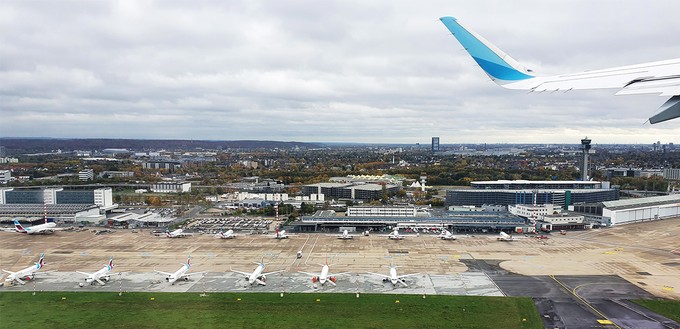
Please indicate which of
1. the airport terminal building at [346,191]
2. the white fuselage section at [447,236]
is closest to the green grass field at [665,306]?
the white fuselage section at [447,236]

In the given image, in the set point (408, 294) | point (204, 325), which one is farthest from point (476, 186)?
point (204, 325)

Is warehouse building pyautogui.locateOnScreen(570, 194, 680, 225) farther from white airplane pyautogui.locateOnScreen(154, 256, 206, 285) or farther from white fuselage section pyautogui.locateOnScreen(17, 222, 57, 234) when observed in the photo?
white fuselage section pyautogui.locateOnScreen(17, 222, 57, 234)

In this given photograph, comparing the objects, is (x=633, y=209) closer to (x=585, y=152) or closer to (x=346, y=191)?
(x=585, y=152)

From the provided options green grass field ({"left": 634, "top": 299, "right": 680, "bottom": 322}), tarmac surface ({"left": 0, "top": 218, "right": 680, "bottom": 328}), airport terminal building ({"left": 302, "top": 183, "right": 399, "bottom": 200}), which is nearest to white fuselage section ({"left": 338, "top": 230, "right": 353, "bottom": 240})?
tarmac surface ({"left": 0, "top": 218, "right": 680, "bottom": 328})

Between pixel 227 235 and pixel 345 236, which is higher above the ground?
pixel 345 236

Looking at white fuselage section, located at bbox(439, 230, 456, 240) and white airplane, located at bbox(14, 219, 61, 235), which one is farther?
white airplane, located at bbox(14, 219, 61, 235)

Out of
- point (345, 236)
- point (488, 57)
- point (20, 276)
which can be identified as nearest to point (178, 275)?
point (20, 276)
